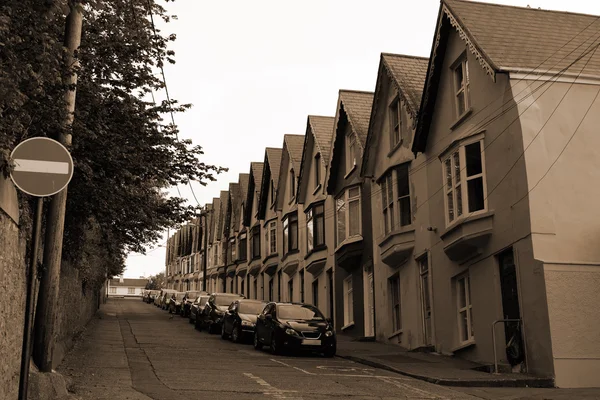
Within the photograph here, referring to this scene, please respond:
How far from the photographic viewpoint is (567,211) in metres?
14.5

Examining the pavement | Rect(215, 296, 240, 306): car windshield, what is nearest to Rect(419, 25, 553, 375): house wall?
the pavement

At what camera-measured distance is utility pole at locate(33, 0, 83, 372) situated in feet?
32.1

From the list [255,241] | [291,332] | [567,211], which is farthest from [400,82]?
[255,241]

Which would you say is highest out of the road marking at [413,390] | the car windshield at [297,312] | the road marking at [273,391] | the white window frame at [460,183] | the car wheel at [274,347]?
the white window frame at [460,183]

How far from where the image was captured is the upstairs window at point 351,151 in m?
25.9

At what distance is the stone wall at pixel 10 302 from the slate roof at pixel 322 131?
21.8 meters

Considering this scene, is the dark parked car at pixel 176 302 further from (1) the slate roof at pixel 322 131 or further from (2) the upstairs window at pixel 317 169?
(1) the slate roof at pixel 322 131

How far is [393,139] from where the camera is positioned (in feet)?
73.3

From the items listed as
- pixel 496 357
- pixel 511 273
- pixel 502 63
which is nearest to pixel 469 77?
pixel 502 63

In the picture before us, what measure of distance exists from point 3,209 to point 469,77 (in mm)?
12894

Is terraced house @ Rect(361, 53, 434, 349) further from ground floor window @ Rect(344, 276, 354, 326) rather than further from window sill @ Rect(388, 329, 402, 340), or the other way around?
ground floor window @ Rect(344, 276, 354, 326)

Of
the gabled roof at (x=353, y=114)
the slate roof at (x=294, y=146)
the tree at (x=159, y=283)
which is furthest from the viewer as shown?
the tree at (x=159, y=283)

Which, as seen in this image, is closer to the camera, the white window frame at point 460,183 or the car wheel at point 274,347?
the white window frame at point 460,183

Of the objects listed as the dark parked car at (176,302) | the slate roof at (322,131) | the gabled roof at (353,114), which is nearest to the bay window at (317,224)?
the gabled roof at (353,114)
